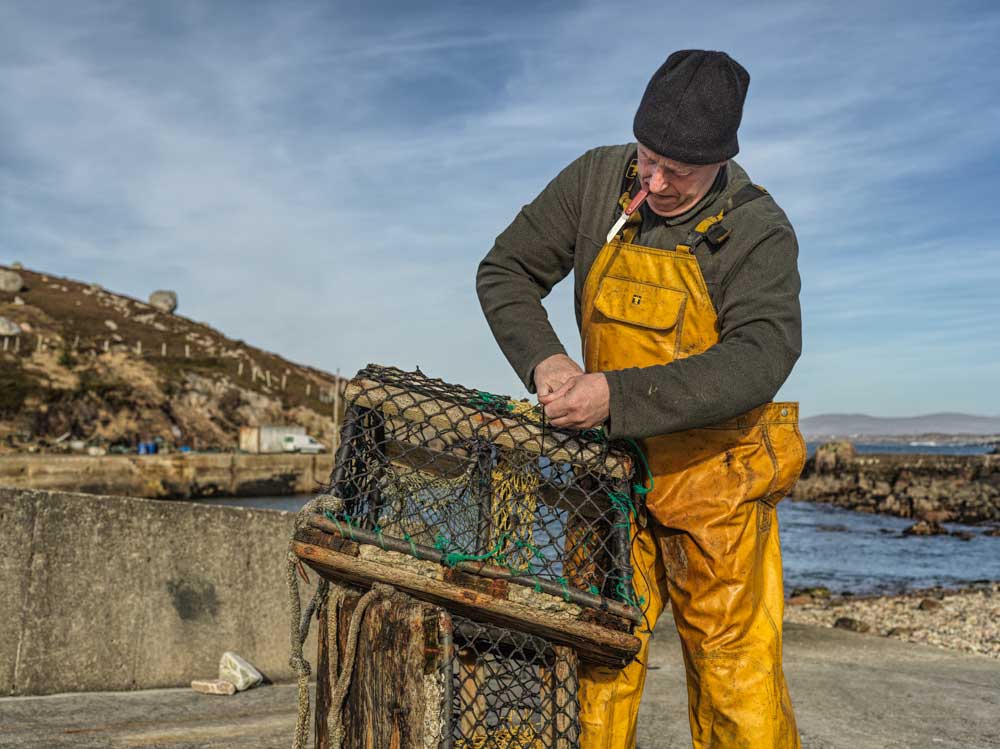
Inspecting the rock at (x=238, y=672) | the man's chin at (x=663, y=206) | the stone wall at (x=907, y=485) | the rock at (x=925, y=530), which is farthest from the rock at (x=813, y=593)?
the stone wall at (x=907, y=485)

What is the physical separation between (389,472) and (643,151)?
1.25m

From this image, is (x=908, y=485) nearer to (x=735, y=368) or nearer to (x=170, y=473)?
(x=170, y=473)

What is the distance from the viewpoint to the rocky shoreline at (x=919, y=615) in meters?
11.0

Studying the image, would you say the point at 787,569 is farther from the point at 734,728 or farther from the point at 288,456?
the point at 288,456

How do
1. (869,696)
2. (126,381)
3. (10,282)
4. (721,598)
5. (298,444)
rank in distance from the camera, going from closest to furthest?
(721,598), (869,696), (298,444), (126,381), (10,282)

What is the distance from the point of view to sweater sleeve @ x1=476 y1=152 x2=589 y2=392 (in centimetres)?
287

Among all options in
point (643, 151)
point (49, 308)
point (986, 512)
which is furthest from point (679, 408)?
point (49, 308)

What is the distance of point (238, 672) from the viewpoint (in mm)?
5211

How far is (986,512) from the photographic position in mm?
39031

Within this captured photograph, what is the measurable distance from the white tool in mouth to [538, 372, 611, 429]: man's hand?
0.54m

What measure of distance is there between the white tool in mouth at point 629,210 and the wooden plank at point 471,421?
0.68 m

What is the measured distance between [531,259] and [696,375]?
86cm

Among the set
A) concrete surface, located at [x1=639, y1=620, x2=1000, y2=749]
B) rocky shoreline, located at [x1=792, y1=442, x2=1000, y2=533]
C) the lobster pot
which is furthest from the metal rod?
rocky shoreline, located at [x1=792, y1=442, x2=1000, y2=533]

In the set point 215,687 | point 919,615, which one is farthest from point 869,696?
point 919,615
